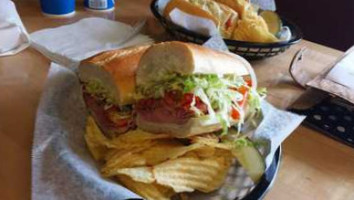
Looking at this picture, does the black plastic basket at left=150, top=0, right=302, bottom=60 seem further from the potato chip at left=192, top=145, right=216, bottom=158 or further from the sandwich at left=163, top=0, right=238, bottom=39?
the potato chip at left=192, top=145, right=216, bottom=158

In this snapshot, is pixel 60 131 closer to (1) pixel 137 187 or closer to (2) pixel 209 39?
(1) pixel 137 187

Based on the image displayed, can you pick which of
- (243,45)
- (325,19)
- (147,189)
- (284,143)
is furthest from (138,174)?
(325,19)

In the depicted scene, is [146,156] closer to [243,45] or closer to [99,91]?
[99,91]

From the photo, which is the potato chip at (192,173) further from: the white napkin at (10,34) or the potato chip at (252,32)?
the white napkin at (10,34)

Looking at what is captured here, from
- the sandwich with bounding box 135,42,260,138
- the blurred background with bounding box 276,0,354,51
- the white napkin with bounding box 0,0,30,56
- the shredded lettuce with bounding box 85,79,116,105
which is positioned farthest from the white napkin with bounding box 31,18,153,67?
the blurred background with bounding box 276,0,354,51

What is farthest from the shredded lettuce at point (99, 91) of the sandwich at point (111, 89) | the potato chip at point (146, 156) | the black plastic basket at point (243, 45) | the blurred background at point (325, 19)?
the blurred background at point (325, 19)

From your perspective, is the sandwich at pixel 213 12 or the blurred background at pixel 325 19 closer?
the sandwich at pixel 213 12
